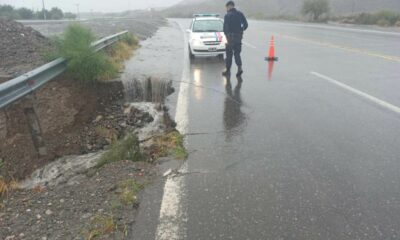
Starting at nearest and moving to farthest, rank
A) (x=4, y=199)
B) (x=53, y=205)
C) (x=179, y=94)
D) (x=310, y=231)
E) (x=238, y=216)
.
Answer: (x=310, y=231) → (x=238, y=216) → (x=53, y=205) → (x=4, y=199) → (x=179, y=94)

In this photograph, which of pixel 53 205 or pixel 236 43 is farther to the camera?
pixel 236 43

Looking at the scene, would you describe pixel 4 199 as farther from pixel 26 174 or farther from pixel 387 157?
pixel 387 157

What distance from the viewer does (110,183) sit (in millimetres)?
4230

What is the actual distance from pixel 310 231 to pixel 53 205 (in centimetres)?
243

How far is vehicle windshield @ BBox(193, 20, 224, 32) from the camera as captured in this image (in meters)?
15.8

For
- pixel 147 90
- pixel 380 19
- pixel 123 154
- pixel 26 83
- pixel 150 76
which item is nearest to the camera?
pixel 123 154

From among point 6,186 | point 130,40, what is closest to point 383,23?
point 130,40

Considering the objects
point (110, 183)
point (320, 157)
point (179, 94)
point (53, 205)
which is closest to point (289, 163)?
point (320, 157)

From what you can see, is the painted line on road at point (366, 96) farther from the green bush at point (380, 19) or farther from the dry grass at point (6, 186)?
the green bush at point (380, 19)

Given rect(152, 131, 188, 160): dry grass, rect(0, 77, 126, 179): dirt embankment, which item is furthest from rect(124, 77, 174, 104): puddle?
rect(152, 131, 188, 160): dry grass

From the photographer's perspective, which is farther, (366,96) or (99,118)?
(366,96)

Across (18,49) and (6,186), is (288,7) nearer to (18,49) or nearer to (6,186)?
(18,49)

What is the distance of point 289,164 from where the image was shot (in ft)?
15.6

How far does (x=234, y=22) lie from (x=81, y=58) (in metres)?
4.75
